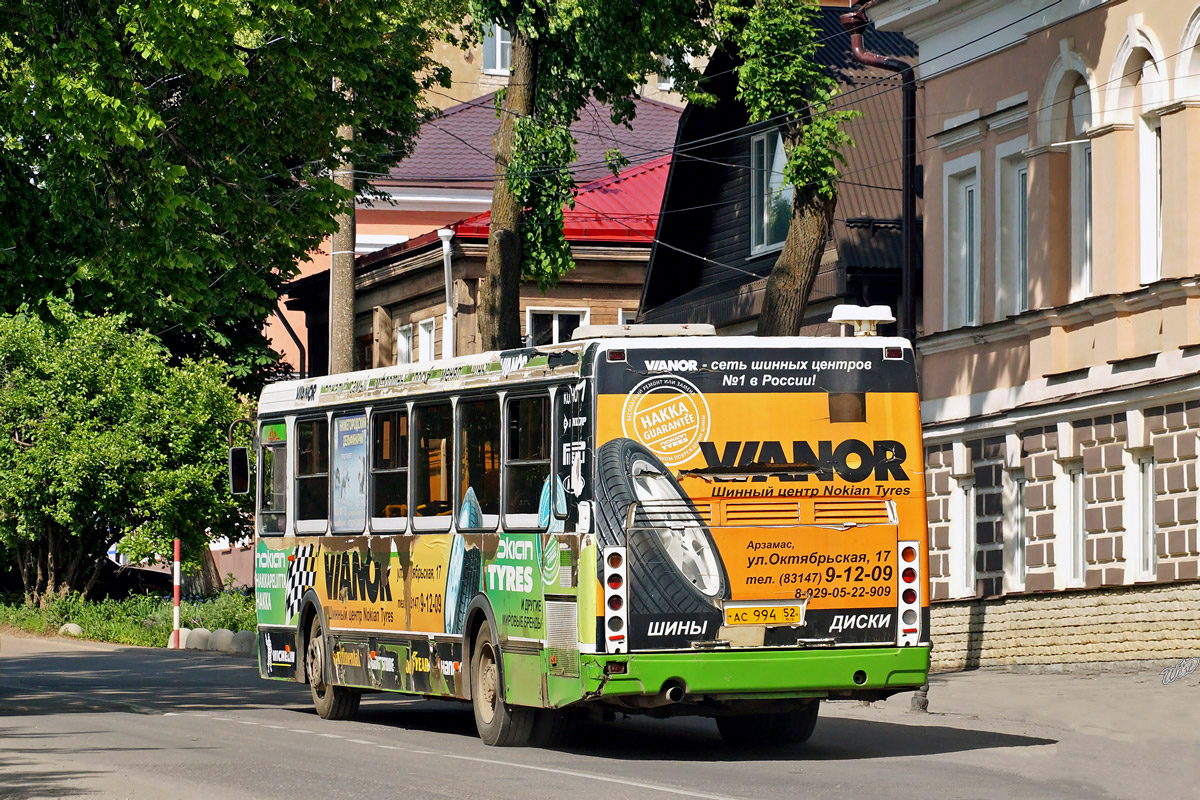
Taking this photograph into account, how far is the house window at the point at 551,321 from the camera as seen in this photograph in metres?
41.8

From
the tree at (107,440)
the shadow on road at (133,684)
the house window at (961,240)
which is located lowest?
the shadow on road at (133,684)

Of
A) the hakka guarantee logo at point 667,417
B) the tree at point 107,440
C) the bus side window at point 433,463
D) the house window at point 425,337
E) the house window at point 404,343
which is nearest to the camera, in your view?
the hakka guarantee logo at point 667,417

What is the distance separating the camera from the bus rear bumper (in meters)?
14.3

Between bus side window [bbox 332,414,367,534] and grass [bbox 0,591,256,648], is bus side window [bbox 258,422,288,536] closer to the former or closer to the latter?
bus side window [bbox 332,414,367,534]

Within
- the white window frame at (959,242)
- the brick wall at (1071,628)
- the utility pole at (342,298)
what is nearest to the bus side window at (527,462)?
the brick wall at (1071,628)

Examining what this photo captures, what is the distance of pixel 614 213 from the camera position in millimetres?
43188

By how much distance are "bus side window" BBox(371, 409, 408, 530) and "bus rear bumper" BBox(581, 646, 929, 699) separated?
3.93 metres

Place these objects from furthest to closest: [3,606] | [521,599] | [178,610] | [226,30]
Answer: [3,606] < [178,610] < [226,30] < [521,599]

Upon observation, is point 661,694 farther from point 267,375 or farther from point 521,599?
point 267,375

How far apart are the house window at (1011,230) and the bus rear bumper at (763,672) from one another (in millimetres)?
11481

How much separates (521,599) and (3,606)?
85.4 ft

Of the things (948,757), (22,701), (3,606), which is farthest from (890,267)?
(3,606)

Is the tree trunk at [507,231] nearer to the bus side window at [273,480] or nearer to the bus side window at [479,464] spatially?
the bus side window at [273,480]

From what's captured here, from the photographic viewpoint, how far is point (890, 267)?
28.9 meters
